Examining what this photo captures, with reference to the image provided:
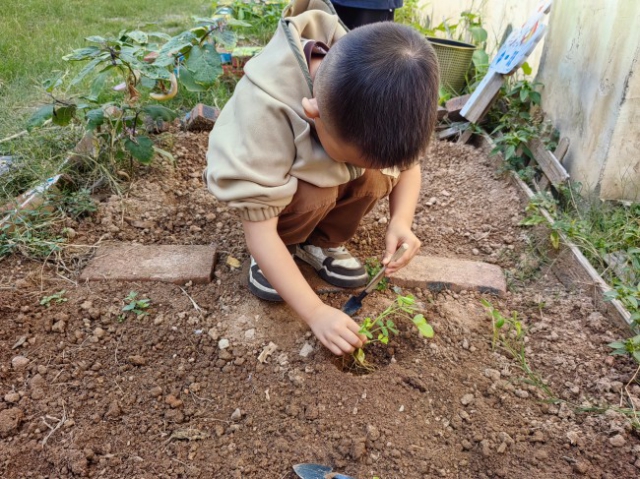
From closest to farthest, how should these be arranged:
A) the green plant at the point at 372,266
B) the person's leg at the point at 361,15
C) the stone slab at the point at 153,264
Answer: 1. the stone slab at the point at 153,264
2. the green plant at the point at 372,266
3. the person's leg at the point at 361,15

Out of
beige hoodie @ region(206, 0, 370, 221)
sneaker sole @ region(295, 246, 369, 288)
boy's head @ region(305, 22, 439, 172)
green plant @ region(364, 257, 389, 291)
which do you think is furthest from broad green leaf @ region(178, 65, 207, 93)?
boy's head @ region(305, 22, 439, 172)

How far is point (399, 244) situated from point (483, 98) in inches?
61.3

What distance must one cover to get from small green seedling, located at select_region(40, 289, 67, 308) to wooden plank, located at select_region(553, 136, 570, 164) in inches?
86.7

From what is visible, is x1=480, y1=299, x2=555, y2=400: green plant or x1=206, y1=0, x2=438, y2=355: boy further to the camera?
x1=480, y1=299, x2=555, y2=400: green plant

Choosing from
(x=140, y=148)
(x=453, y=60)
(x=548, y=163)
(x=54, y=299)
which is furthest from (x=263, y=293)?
(x=453, y=60)

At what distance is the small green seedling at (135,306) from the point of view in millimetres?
1780

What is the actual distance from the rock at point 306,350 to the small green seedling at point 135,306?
545 mm

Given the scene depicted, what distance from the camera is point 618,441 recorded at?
4.69 feet

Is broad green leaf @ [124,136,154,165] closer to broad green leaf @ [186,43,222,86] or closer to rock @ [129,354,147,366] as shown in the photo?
broad green leaf @ [186,43,222,86]

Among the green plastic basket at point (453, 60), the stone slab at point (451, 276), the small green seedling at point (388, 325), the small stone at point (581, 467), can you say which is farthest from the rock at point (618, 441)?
the green plastic basket at point (453, 60)

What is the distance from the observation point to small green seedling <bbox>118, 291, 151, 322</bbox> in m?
1.78

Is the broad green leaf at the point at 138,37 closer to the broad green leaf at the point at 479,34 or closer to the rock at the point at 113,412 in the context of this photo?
the rock at the point at 113,412

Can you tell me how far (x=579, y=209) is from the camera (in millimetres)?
2318

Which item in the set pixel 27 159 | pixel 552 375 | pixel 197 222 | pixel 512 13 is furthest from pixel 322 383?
pixel 512 13
